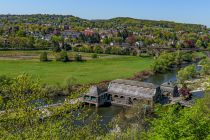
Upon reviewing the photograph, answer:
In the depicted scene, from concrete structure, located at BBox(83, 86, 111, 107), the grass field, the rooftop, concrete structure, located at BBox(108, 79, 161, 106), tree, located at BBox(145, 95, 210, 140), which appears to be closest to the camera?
tree, located at BBox(145, 95, 210, 140)

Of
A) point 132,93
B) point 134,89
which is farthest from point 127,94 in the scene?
point 134,89

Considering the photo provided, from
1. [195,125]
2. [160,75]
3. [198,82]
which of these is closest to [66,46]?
[160,75]

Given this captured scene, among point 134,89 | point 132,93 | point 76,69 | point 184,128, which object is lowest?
point 76,69

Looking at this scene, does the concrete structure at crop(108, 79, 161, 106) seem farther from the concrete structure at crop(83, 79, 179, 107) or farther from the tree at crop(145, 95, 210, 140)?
the tree at crop(145, 95, 210, 140)

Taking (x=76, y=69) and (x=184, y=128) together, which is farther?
(x=76, y=69)

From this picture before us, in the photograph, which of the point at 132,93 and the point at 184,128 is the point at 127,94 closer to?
the point at 132,93

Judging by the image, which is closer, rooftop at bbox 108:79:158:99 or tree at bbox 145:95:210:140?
tree at bbox 145:95:210:140

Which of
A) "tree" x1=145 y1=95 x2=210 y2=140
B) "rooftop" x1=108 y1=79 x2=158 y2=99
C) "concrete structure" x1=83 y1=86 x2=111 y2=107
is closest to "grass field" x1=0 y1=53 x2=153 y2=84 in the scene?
"rooftop" x1=108 y1=79 x2=158 y2=99

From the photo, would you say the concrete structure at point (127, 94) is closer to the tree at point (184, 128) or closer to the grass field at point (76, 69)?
the grass field at point (76, 69)

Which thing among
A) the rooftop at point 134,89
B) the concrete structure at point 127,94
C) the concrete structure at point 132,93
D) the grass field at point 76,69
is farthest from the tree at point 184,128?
the grass field at point 76,69
